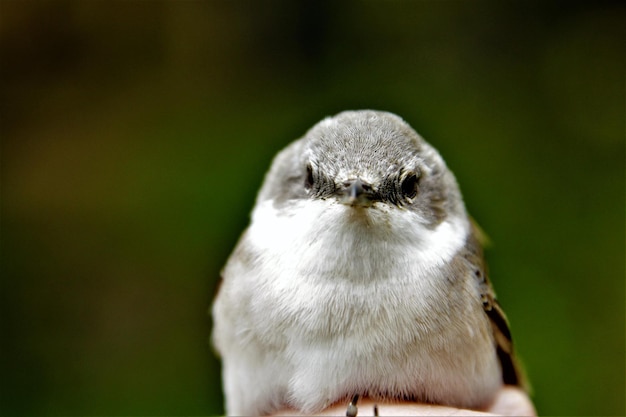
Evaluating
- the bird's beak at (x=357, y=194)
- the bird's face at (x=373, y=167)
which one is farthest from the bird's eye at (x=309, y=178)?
the bird's beak at (x=357, y=194)

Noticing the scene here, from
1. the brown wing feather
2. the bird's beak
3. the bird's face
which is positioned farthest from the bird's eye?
the brown wing feather

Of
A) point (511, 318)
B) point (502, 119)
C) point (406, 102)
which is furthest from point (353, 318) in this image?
point (502, 119)

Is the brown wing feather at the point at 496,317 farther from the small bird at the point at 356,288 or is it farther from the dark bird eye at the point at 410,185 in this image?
the dark bird eye at the point at 410,185

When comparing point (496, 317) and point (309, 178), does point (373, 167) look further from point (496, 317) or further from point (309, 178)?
point (496, 317)

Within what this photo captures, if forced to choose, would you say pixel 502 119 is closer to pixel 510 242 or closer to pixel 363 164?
pixel 510 242

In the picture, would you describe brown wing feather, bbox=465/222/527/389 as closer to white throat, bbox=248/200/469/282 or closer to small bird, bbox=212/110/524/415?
small bird, bbox=212/110/524/415

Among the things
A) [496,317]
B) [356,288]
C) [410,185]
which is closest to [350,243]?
[356,288]
